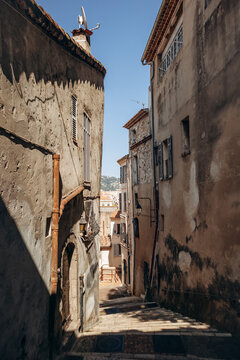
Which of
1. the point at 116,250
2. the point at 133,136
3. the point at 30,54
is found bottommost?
the point at 116,250

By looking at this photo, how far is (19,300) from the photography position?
14.0 feet

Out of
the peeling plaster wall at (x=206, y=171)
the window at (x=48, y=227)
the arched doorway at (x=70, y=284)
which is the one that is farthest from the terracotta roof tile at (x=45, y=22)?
the arched doorway at (x=70, y=284)

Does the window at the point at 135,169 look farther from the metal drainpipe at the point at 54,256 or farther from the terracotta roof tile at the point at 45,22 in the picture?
the metal drainpipe at the point at 54,256

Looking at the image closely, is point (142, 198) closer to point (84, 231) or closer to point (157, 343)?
point (84, 231)

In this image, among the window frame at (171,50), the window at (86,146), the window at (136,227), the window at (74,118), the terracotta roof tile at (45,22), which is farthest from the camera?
the window at (136,227)

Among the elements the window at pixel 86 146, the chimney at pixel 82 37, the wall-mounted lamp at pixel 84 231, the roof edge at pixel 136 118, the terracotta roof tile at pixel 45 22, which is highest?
the roof edge at pixel 136 118

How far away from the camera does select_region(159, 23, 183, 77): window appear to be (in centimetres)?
1009

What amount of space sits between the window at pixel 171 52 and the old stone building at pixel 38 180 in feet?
11.7

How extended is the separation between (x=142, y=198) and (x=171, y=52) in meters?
8.00

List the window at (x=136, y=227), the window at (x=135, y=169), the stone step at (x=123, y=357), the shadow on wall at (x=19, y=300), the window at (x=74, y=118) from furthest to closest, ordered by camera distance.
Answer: the window at (x=135, y=169) → the window at (x=136, y=227) → the window at (x=74, y=118) → the stone step at (x=123, y=357) → the shadow on wall at (x=19, y=300)

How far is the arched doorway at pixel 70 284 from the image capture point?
7.11 metres

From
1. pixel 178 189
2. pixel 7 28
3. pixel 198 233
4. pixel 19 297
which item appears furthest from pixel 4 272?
pixel 178 189

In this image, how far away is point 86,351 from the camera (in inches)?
229

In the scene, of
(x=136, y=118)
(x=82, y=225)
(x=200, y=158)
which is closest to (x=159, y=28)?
(x=200, y=158)
